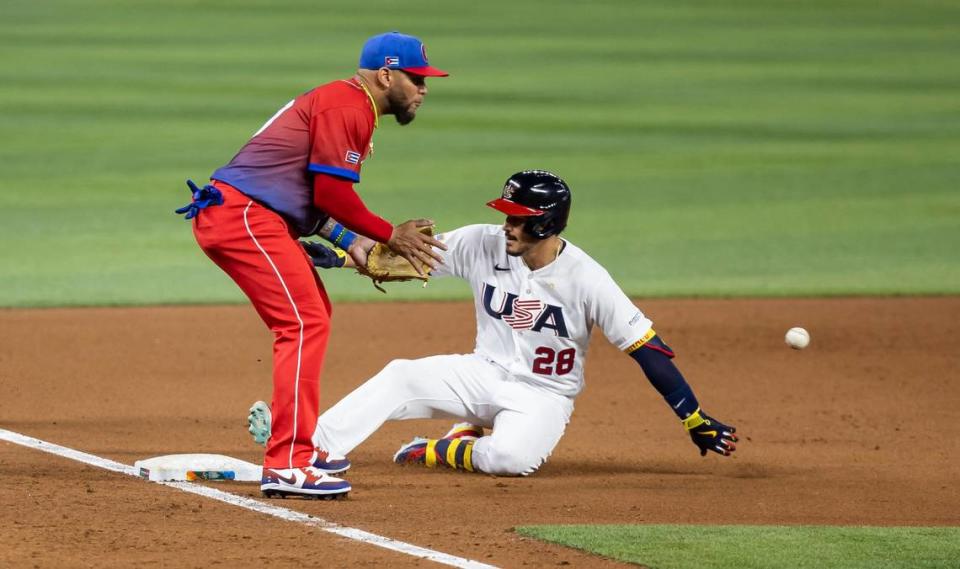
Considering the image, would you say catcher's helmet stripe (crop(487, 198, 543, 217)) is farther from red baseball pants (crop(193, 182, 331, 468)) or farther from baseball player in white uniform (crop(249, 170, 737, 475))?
red baseball pants (crop(193, 182, 331, 468))

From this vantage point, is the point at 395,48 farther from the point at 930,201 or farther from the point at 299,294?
the point at 930,201

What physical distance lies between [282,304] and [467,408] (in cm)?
137

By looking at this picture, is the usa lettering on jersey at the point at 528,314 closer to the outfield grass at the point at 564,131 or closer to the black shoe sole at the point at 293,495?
the black shoe sole at the point at 293,495

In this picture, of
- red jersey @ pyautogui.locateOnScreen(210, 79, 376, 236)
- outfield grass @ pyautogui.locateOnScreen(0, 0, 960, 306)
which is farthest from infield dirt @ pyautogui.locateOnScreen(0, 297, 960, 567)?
outfield grass @ pyautogui.locateOnScreen(0, 0, 960, 306)

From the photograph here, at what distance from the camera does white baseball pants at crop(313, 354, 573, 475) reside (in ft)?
22.9

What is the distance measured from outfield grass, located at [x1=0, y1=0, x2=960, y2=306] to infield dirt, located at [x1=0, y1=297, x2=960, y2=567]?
4.82 feet

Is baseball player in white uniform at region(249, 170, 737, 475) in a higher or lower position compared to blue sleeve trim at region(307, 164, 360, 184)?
lower

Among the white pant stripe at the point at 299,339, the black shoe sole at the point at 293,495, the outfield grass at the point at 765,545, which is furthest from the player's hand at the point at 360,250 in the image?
the outfield grass at the point at 765,545

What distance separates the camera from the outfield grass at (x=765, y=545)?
5.38 m

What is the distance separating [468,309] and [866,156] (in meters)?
9.08

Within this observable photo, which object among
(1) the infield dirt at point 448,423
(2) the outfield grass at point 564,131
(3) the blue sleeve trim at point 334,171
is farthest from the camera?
(2) the outfield grass at point 564,131

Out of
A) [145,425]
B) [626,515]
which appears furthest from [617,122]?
[626,515]

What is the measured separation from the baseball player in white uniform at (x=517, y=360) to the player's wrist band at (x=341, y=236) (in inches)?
4.0

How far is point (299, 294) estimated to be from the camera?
20.5ft
